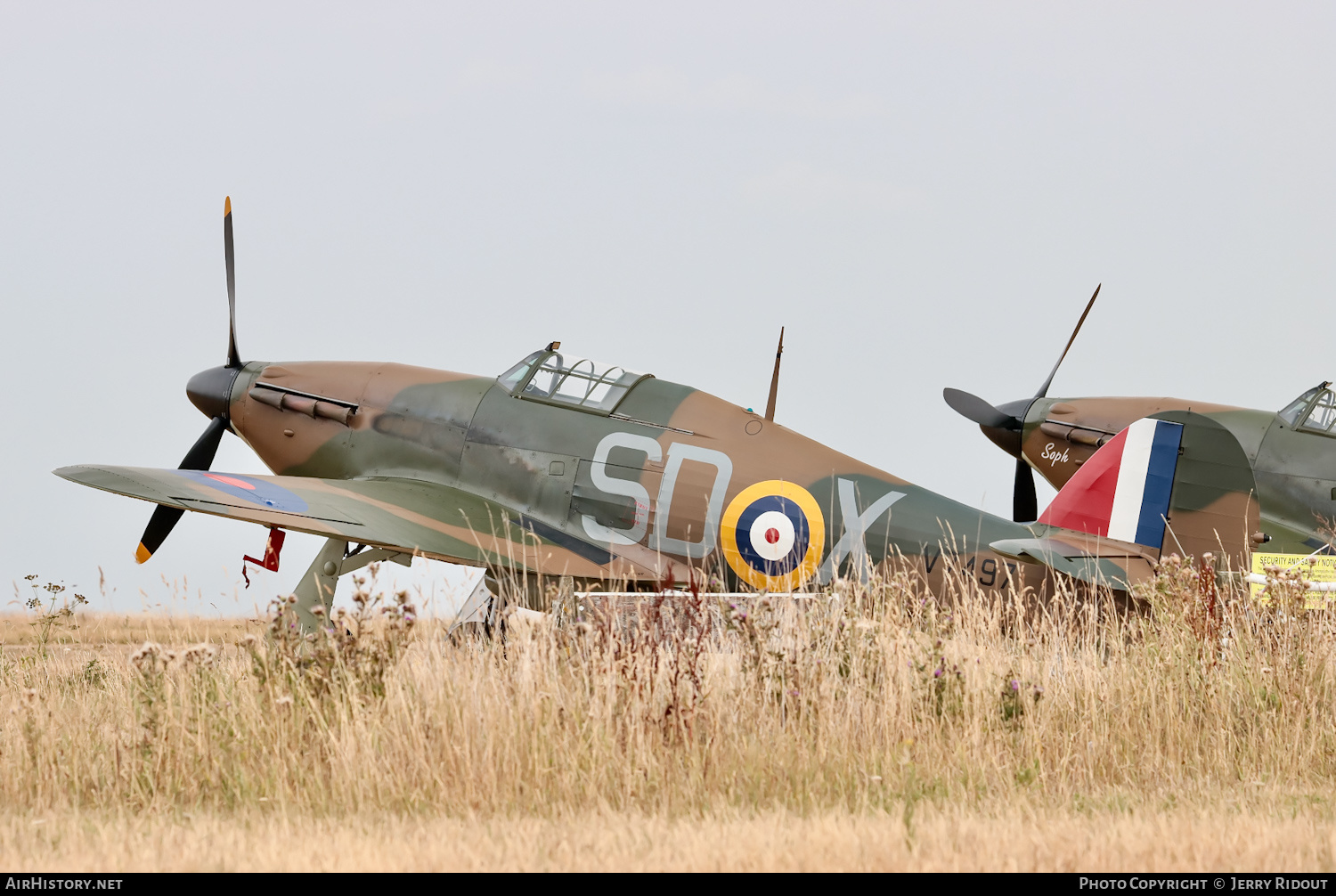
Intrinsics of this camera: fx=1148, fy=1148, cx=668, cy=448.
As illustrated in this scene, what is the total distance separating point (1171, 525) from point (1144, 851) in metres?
5.87

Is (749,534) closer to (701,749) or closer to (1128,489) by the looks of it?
(1128,489)

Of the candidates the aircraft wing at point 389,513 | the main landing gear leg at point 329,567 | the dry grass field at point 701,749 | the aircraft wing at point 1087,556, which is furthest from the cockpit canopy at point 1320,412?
the main landing gear leg at point 329,567

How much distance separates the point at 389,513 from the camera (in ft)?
30.9

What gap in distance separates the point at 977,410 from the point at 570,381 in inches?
297

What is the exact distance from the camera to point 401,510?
954 centimetres

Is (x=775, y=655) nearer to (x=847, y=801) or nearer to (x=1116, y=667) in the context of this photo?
(x=847, y=801)

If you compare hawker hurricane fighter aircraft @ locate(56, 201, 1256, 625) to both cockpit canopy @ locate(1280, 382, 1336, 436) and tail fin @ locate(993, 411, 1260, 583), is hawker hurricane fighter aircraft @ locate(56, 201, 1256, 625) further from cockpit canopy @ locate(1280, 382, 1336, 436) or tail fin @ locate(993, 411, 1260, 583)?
cockpit canopy @ locate(1280, 382, 1336, 436)

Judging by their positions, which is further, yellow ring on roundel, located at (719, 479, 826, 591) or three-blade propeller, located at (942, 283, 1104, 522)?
three-blade propeller, located at (942, 283, 1104, 522)

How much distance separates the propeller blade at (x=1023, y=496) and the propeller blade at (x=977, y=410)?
21.2 inches

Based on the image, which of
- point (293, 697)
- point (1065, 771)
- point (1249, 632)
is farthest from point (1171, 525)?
point (293, 697)

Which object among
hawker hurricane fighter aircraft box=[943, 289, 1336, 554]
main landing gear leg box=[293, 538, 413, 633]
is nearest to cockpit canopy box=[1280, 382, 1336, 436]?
hawker hurricane fighter aircraft box=[943, 289, 1336, 554]

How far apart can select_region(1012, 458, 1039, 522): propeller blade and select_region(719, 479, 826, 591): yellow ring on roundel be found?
6.73 m

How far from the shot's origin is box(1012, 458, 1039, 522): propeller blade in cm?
1509
